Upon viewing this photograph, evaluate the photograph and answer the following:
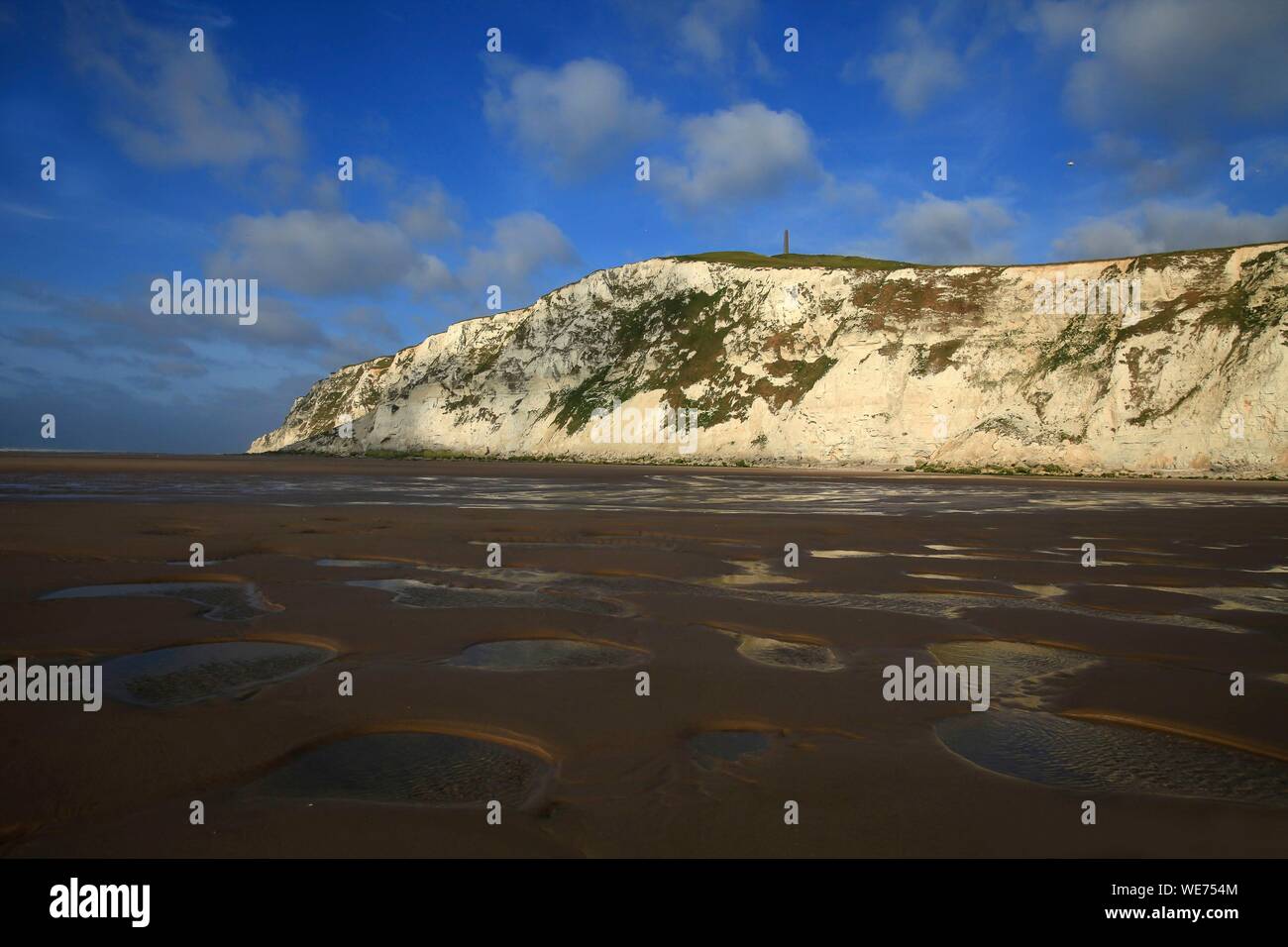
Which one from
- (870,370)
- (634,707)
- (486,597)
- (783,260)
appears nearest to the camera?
(634,707)

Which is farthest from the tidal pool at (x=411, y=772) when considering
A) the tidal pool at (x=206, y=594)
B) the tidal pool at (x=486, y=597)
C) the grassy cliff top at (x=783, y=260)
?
the grassy cliff top at (x=783, y=260)

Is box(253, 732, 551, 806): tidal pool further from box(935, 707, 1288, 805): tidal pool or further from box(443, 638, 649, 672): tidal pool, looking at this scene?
box(935, 707, 1288, 805): tidal pool

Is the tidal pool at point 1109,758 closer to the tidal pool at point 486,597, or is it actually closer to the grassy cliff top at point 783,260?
the tidal pool at point 486,597

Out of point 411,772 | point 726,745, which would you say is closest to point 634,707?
point 726,745

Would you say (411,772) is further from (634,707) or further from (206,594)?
(206,594)
